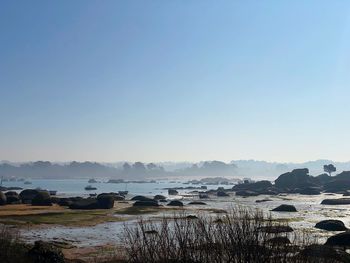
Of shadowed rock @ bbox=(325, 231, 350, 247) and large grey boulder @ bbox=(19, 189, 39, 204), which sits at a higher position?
large grey boulder @ bbox=(19, 189, 39, 204)

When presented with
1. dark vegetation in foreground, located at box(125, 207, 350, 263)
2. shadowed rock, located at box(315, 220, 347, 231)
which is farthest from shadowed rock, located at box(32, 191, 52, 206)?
dark vegetation in foreground, located at box(125, 207, 350, 263)

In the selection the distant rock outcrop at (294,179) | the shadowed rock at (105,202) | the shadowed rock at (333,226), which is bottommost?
the shadowed rock at (333,226)

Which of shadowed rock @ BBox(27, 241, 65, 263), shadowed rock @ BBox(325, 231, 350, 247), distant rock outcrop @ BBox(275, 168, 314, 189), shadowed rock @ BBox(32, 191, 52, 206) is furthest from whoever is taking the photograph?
distant rock outcrop @ BBox(275, 168, 314, 189)

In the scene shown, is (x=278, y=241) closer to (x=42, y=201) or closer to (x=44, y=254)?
(x=44, y=254)

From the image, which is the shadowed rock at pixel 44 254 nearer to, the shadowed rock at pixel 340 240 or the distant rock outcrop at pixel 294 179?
the shadowed rock at pixel 340 240

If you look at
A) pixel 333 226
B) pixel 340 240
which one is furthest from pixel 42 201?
pixel 340 240

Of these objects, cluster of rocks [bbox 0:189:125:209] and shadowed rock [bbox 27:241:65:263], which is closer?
shadowed rock [bbox 27:241:65:263]

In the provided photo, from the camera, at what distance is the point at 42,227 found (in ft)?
160

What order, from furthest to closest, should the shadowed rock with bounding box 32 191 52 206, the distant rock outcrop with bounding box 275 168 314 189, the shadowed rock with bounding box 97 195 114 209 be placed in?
the distant rock outcrop with bounding box 275 168 314 189 < the shadowed rock with bounding box 32 191 52 206 < the shadowed rock with bounding box 97 195 114 209

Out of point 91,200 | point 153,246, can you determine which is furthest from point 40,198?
point 153,246

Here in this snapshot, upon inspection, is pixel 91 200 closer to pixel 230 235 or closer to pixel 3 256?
pixel 3 256

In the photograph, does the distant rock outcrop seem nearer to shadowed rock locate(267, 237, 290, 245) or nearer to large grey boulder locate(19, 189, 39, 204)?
large grey boulder locate(19, 189, 39, 204)

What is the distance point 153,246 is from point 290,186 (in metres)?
160

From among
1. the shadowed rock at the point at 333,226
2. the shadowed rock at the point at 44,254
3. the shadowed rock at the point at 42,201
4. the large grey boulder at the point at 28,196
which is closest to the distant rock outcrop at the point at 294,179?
the large grey boulder at the point at 28,196
